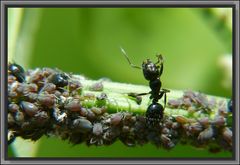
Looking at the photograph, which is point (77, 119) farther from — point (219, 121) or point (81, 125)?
point (219, 121)

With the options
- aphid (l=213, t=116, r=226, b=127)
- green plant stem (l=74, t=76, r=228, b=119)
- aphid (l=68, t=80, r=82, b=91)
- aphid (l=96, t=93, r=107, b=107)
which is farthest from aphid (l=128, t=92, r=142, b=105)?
aphid (l=213, t=116, r=226, b=127)

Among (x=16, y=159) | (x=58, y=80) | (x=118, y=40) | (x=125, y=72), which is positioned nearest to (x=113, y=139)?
(x=58, y=80)

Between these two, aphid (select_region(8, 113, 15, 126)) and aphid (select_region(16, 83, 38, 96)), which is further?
aphid (select_region(8, 113, 15, 126))

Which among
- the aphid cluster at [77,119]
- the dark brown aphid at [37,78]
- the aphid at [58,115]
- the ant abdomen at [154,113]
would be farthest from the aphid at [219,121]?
the dark brown aphid at [37,78]

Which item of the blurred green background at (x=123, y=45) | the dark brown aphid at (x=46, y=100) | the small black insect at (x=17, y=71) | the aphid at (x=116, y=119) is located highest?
the blurred green background at (x=123, y=45)

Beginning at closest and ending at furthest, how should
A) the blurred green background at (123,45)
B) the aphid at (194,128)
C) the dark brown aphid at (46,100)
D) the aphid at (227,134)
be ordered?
the dark brown aphid at (46,100), the aphid at (194,128), the aphid at (227,134), the blurred green background at (123,45)

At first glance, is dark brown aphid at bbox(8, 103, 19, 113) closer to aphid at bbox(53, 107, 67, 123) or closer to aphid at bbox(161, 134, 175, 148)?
aphid at bbox(53, 107, 67, 123)

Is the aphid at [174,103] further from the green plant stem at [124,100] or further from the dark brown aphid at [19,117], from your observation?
the dark brown aphid at [19,117]
